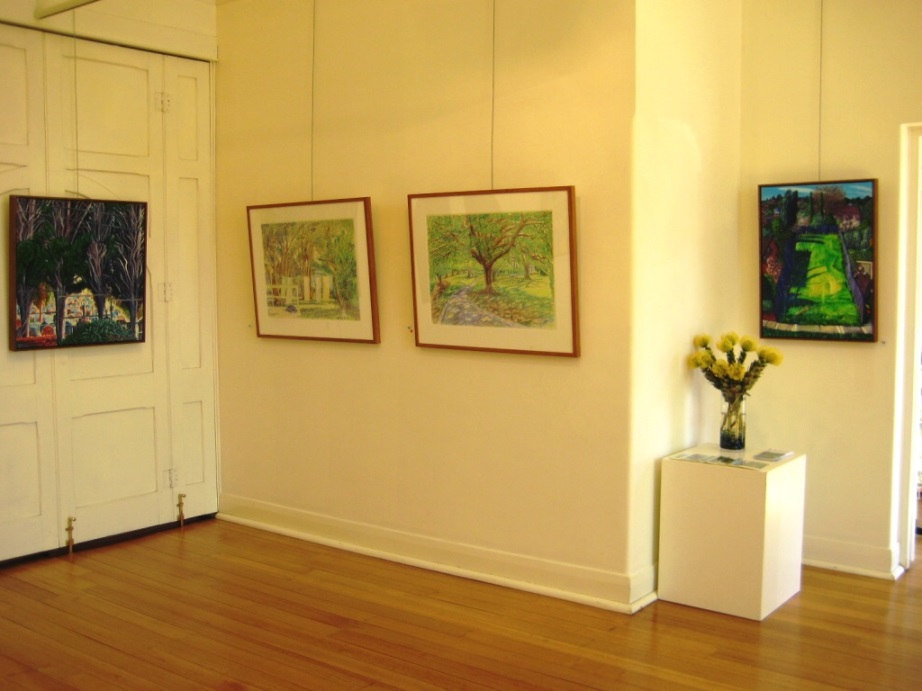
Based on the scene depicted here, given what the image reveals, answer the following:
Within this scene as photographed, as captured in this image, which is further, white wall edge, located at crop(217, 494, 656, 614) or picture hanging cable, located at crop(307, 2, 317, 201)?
picture hanging cable, located at crop(307, 2, 317, 201)

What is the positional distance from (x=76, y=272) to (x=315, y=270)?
4.43 ft

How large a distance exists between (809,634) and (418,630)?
1.80 m

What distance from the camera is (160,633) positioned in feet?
14.3

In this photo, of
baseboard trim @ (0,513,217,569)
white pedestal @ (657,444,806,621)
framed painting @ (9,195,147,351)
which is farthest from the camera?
baseboard trim @ (0,513,217,569)

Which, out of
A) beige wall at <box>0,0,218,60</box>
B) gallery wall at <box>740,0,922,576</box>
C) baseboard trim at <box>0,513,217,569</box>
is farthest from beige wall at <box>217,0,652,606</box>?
gallery wall at <box>740,0,922,576</box>

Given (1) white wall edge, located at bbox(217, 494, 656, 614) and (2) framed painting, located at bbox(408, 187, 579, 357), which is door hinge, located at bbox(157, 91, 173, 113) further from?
(1) white wall edge, located at bbox(217, 494, 656, 614)

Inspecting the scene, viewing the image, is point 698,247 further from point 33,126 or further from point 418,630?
point 33,126

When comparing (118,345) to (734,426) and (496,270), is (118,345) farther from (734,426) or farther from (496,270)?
(734,426)

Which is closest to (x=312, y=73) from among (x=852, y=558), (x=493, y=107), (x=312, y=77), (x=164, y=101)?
(x=312, y=77)

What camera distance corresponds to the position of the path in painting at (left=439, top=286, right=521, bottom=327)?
16.3 ft

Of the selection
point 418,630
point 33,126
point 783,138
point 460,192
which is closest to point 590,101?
point 460,192

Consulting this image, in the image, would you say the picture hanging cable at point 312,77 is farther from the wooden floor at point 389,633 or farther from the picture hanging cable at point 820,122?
the picture hanging cable at point 820,122

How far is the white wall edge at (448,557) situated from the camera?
4707mm

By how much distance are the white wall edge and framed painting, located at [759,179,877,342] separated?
1.79m
